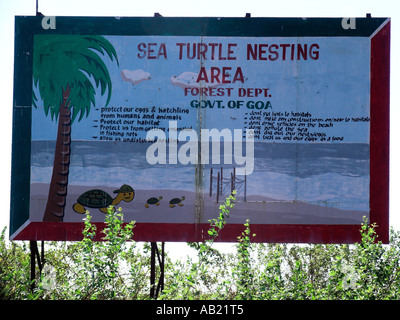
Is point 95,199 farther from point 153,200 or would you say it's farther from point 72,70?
point 72,70

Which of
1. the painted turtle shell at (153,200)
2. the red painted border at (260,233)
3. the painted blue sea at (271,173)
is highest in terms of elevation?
the painted blue sea at (271,173)

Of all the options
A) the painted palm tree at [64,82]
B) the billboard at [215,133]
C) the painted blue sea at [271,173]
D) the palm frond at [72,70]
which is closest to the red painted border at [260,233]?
the billboard at [215,133]

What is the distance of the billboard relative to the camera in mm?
18188

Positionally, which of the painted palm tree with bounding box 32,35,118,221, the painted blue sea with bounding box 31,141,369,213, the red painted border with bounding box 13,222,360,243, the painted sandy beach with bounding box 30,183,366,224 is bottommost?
the red painted border with bounding box 13,222,360,243

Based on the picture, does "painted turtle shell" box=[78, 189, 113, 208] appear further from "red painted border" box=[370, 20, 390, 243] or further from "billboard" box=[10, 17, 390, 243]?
"red painted border" box=[370, 20, 390, 243]

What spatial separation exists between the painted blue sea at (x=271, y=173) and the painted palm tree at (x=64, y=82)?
549mm

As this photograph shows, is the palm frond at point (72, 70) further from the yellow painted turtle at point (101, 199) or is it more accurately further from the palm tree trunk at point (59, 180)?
the yellow painted turtle at point (101, 199)

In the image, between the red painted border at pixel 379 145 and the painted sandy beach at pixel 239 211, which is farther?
the red painted border at pixel 379 145

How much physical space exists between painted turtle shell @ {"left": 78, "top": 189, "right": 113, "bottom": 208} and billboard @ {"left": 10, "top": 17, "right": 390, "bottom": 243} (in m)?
0.02

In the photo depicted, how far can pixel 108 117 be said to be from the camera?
60.5ft

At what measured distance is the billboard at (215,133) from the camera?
18.2 metres

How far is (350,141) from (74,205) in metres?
6.93

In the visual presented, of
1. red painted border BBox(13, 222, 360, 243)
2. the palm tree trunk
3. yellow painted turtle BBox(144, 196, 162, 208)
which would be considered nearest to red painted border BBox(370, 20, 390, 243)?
red painted border BBox(13, 222, 360, 243)

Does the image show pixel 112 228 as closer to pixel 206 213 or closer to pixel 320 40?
pixel 206 213
